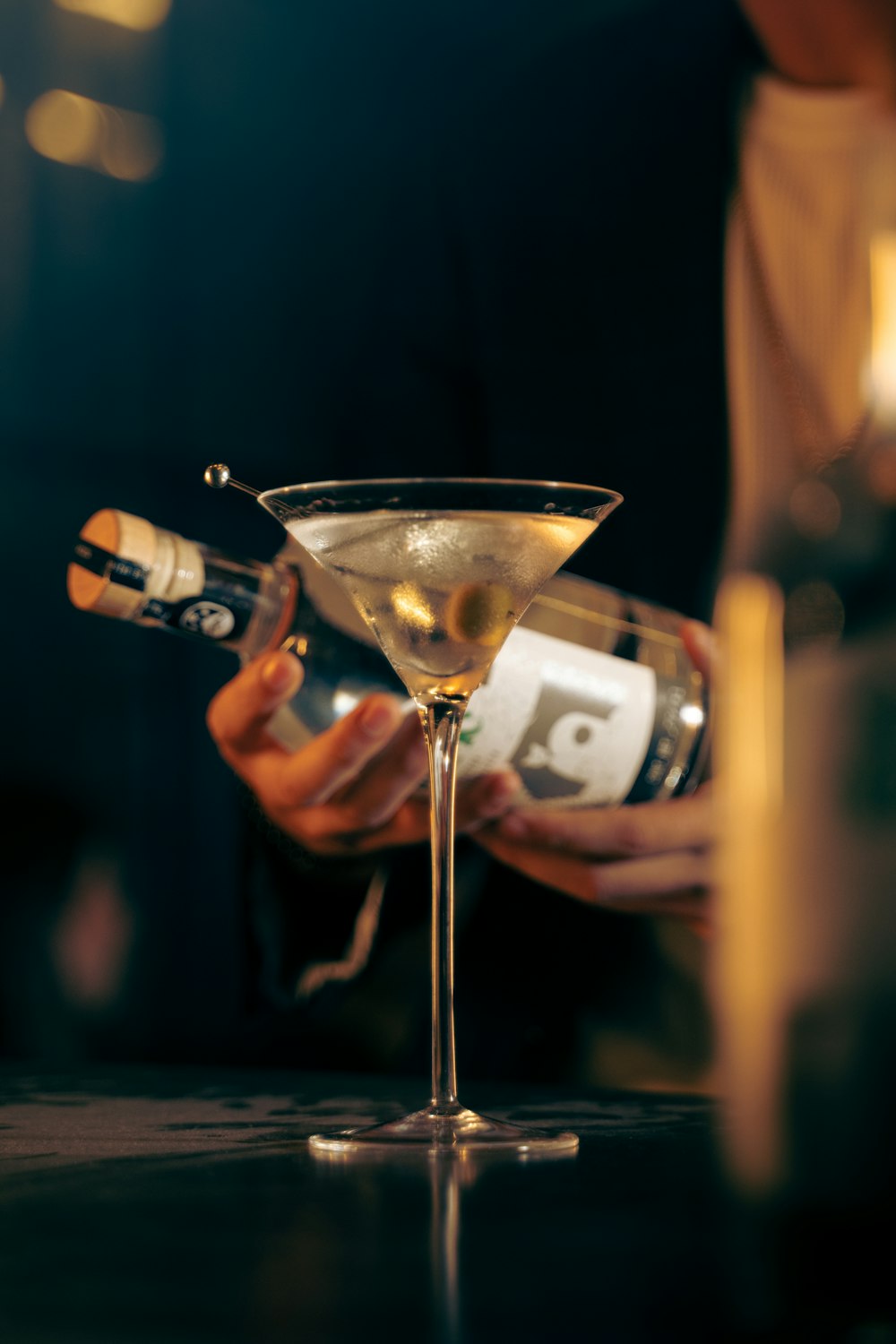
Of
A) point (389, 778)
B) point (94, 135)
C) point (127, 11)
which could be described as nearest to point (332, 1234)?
point (389, 778)

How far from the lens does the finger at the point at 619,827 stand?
108 centimetres

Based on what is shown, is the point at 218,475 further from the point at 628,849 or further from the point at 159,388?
the point at 159,388

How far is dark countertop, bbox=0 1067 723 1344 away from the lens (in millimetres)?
354

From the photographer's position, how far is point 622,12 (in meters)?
1.87

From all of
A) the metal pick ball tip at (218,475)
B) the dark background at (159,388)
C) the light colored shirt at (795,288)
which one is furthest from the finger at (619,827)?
the dark background at (159,388)

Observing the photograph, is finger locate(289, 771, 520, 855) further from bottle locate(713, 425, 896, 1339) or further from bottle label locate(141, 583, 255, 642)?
bottle locate(713, 425, 896, 1339)

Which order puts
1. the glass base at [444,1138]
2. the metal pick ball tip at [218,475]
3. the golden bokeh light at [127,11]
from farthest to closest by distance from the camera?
1. the golden bokeh light at [127,11]
2. the metal pick ball tip at [218,475]
3. the glass base at [444,1138]

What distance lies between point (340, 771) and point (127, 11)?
233cm

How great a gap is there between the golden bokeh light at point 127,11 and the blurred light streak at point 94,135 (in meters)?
0.16

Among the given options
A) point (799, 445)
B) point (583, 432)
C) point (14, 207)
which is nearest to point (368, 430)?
point (583, 432)

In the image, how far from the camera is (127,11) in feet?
9.48

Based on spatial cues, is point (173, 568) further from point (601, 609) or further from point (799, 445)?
point (799, 445)

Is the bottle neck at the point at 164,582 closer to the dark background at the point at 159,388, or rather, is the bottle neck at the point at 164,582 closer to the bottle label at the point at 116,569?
the bottle label at the point at 116,569

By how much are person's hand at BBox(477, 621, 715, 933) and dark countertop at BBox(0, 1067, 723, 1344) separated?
13.5 inches
